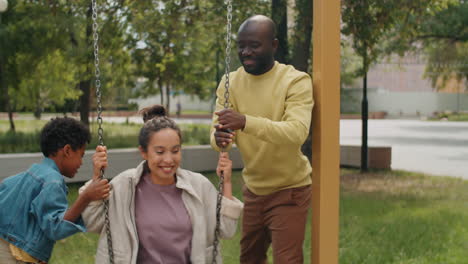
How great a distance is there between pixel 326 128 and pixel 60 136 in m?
1.28

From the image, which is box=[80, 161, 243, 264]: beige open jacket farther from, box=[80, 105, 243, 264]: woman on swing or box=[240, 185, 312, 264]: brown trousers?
box=[240, 185, 312, 264]: brown trousers

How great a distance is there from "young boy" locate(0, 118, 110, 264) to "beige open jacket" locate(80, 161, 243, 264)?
0.09 metres

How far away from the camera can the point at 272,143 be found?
2.75m

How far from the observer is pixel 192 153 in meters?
10.3

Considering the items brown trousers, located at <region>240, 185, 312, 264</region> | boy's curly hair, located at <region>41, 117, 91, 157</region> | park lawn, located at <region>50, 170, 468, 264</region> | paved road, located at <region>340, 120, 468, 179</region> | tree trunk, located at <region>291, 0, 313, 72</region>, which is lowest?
paved road, located at <region>340, 120, 468, 179</region>

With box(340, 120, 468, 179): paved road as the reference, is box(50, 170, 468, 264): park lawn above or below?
above

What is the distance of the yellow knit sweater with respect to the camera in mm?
2689

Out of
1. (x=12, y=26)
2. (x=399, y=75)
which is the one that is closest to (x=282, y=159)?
(x=12, y=26)

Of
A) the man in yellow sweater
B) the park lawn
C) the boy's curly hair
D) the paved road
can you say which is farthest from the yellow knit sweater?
the paved road

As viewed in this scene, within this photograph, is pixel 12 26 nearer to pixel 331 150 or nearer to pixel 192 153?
pixel 192 153

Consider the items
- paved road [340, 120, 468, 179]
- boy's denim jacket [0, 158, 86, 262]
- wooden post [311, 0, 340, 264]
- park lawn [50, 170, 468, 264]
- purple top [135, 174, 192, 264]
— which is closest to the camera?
purple top [135, 174, 192, 264]

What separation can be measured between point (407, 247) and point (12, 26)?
8831mm

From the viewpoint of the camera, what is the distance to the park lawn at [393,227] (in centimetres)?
510

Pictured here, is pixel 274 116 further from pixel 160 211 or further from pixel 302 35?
pixel 302 35
